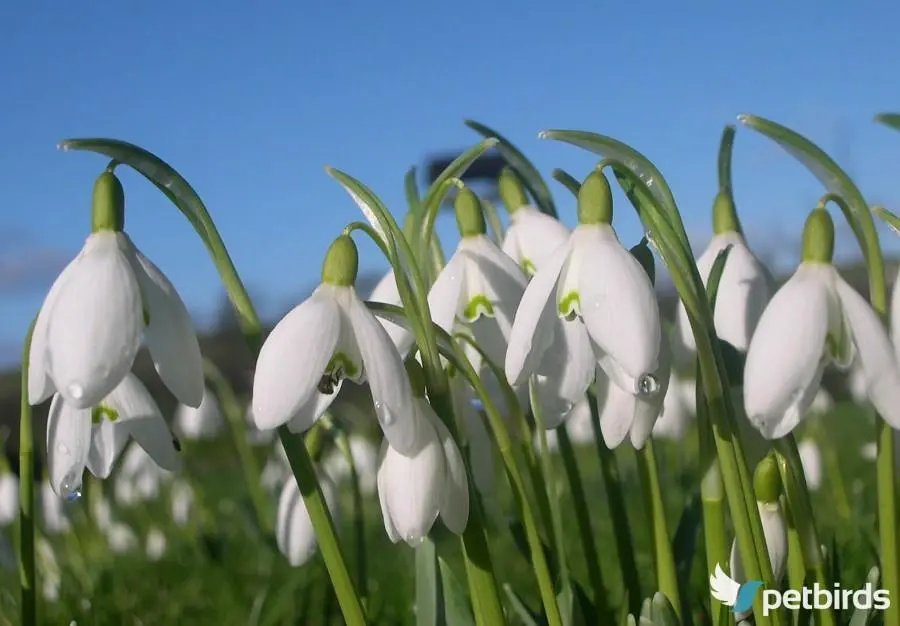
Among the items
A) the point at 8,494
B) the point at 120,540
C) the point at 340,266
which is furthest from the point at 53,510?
the point at 340,266

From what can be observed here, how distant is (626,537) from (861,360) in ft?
1.74

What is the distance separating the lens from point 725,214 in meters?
1.33

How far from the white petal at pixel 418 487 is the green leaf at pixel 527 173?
555 mm

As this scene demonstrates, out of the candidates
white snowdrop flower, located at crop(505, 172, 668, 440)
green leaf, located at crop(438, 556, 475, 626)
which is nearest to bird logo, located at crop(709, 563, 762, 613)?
white snowdrop flower, located at crop(505, 172, 668, 440)

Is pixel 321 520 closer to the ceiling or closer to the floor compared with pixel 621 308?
closer to the floor

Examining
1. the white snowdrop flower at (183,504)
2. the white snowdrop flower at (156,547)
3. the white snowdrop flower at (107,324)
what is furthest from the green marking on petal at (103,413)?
the white snowdrop flower at (183,504)

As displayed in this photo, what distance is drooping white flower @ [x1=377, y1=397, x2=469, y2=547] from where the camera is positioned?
0.99m

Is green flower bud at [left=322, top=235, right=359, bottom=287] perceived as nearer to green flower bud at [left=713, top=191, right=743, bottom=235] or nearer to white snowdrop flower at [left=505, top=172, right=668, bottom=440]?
white snowdrop flower at [left=505, top=172, right=668, bottom=440]

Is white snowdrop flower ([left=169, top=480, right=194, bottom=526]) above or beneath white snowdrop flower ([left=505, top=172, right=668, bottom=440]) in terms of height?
beneath

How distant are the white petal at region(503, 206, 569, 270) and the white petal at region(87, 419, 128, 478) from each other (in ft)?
1.99

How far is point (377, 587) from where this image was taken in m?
2.40

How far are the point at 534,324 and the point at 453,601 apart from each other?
40cm

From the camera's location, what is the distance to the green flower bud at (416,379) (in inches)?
40.5

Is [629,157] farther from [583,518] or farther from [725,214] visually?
[583,518]
